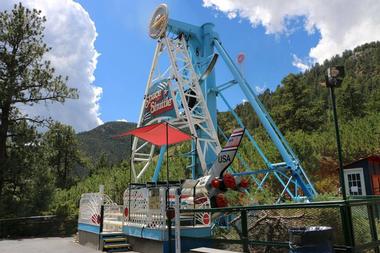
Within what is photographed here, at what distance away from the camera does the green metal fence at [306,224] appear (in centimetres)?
539

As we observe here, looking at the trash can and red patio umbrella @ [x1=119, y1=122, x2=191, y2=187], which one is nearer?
the trash can

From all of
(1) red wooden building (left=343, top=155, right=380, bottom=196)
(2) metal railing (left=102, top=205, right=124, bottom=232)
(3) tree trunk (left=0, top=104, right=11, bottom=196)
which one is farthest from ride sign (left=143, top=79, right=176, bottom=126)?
(3) tree trunk (left=0, top=104, right=11, bottom=196)

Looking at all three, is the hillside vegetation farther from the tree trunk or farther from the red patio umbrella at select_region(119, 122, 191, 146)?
the tree trunk

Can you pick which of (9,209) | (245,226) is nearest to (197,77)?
(245,226)

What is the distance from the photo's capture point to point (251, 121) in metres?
97.9

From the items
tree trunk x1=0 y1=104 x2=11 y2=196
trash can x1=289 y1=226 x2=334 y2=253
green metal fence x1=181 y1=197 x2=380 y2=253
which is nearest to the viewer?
trash can x1=289 y1=226 x2=334 y2=253

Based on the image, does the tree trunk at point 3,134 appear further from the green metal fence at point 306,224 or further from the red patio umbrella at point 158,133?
the green metal fence at point 306,224

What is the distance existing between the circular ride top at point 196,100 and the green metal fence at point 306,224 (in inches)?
244

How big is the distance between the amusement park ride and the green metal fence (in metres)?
2.10

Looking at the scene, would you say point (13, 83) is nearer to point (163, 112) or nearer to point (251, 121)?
point (163, 112)

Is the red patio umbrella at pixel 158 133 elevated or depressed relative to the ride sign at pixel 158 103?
depressed

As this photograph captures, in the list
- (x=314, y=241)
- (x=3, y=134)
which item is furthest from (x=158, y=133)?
(x=3, y=134)

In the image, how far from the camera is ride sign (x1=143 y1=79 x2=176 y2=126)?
16266 millimetres

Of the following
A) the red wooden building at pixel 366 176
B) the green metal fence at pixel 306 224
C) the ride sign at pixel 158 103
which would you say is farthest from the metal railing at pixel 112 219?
the red wooden building at pixel 366 176
